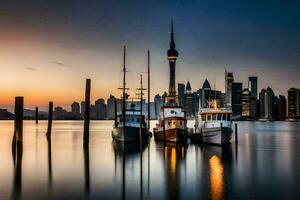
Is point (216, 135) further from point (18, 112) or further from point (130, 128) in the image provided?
point (18, 112)

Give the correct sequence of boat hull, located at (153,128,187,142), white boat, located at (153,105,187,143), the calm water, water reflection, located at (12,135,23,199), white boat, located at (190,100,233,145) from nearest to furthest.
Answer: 1. the calm water
2. water reflection, located at (12,135,23,199)
3. white boat, located at (190,100,233,145)
4. boat hull, located at (153,128,187,142)
5. white boat, located at (153,105,187,143)

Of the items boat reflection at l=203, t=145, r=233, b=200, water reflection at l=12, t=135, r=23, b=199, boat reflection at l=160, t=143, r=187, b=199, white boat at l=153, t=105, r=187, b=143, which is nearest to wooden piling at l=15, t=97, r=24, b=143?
water reflection at l=12, t=135, r=23, b=199

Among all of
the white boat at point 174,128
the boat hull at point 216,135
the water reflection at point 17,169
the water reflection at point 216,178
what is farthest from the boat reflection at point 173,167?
the water reflection at point 17,169

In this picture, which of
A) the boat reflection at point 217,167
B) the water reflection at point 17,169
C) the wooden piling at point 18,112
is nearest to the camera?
the boat reflection at point 217,167

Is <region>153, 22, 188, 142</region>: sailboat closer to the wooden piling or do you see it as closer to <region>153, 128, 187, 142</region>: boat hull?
<region>153, 128, 187, 142</region>: boat hull

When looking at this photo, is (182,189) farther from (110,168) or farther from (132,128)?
(132,128)

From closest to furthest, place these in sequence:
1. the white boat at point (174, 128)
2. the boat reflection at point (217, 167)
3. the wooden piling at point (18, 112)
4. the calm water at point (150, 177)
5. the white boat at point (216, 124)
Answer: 1. the calm water at point (150, 177)
2. the boat reflection at point (217, 167)
3. the wooden piling at point (18, 112)
4. the white boat at point (216, 124)
5. the white boat at point (174, 128)

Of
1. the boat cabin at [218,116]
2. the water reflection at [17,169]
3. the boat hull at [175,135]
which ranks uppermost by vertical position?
the boat cabin at [218,116]

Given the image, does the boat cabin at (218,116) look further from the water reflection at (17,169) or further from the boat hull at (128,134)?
the water reflection at (17,169)

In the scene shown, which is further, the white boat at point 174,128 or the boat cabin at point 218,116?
the white boat at point 174,128

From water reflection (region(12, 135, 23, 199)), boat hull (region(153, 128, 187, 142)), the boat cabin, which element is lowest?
water reflection (region(12, 135, 23, 199))

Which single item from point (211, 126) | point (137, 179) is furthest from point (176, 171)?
point (211, 126)

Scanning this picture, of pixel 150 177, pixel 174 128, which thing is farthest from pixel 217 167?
pixel 174 128

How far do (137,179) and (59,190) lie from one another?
7.11 m
